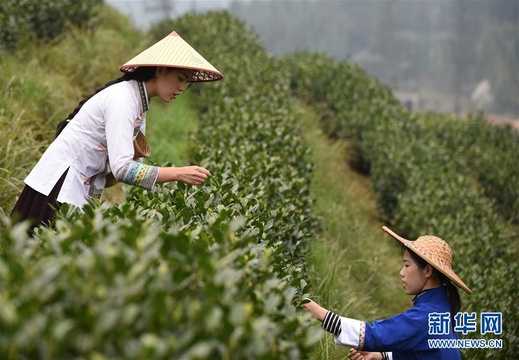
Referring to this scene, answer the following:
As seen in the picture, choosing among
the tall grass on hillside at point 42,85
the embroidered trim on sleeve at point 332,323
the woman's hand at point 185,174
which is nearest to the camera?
the embroidered trim on sleeve at point 332,323

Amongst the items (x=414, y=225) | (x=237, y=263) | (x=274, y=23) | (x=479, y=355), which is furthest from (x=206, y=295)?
(x=274, y=23)

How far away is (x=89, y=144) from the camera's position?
3.39 meters

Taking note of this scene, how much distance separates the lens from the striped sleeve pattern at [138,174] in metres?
3.14

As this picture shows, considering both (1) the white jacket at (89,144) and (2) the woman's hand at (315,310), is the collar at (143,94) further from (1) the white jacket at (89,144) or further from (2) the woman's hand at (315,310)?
(2) the woman's hand at (315,310)

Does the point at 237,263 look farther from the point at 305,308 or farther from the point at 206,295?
the point at 305,308

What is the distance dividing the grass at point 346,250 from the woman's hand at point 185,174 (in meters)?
1.14

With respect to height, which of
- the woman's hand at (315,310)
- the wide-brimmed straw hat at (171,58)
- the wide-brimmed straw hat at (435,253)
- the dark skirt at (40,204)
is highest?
the wide-brimmed straw hat at (171,58)

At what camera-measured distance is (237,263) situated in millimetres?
2250

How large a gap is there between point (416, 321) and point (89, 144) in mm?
1807

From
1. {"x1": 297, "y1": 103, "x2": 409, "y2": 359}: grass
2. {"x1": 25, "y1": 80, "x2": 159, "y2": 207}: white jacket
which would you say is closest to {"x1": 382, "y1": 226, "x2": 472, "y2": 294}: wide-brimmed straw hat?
{"x1": 297, "y1": 103, "x2": 409, "y2": 359}: grass

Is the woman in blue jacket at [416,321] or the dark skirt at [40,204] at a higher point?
the dark skirt at [40,204]

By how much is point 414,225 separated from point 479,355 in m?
2.97

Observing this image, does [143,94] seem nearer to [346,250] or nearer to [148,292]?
[148,292]

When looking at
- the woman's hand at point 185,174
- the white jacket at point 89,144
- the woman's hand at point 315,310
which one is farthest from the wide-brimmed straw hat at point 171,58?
the woman's hand at point 315,310
